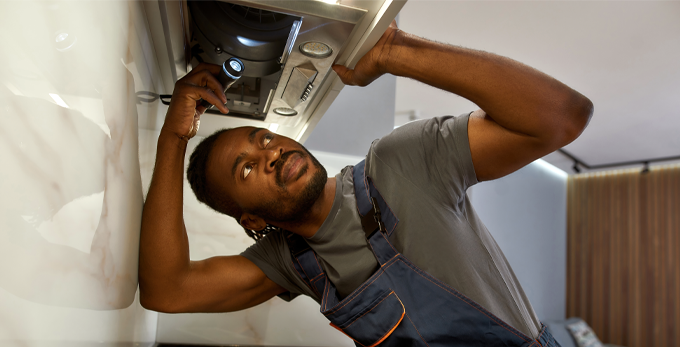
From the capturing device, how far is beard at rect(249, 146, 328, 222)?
3.11 feet

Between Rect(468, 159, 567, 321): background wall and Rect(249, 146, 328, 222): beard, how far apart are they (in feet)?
8.66

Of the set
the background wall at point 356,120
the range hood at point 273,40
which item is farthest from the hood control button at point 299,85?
the background wall at point 356,120

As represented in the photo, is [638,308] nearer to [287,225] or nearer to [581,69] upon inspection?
[581,69]

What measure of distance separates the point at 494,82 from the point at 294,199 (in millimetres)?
483

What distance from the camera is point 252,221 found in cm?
109

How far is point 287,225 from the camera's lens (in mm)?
1020

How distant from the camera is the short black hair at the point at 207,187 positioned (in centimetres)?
104

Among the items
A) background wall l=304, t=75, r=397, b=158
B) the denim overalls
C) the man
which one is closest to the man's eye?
the man

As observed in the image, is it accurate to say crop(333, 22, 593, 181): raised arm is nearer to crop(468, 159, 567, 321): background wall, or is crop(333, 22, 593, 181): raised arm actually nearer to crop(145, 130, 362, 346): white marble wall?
crop(145, 130, 362, 346): white marble wall

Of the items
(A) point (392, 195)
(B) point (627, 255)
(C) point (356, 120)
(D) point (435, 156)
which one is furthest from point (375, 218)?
(B) point (627, 255)

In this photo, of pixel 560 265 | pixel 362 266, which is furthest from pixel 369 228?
pixel 560 265

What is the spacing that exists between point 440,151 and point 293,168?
326mm

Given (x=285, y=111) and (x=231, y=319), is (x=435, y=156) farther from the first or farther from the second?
(x=231, y=319)

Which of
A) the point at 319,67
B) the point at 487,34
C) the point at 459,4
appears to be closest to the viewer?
the point at 319,67
